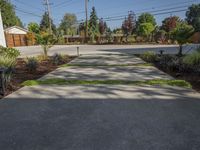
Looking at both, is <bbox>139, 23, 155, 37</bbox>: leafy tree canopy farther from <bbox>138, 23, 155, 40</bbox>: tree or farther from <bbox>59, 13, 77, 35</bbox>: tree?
<bbox>59, 13, 77, 35</bbox>: tree

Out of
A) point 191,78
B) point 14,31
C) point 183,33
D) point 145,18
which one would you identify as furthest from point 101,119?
point 145,18

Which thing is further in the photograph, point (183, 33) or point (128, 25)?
point (128, 25)

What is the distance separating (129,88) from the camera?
19.0ft

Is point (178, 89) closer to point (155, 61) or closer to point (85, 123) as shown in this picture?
point (85, 123)

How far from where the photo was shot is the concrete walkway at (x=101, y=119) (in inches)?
114

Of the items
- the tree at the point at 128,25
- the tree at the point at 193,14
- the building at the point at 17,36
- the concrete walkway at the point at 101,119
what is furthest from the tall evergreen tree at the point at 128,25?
the concrete walkway at the point at 101,119

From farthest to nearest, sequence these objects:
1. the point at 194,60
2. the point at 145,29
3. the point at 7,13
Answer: the point at 7,13
the point at 145,29
the point at 194,60

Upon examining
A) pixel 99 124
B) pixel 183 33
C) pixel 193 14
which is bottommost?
pixel 99 124

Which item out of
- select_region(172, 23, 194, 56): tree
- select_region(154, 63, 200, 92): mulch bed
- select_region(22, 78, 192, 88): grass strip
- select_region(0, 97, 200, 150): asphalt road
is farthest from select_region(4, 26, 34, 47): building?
select_region(0, 97, 200, 150): asphalt road

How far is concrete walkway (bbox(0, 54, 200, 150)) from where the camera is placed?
2898mm

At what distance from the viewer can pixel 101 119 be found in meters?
3.71

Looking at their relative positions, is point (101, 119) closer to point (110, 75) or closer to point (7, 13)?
point (110, 75)

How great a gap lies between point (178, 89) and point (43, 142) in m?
4.15

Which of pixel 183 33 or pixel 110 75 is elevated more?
pixel 183 33
